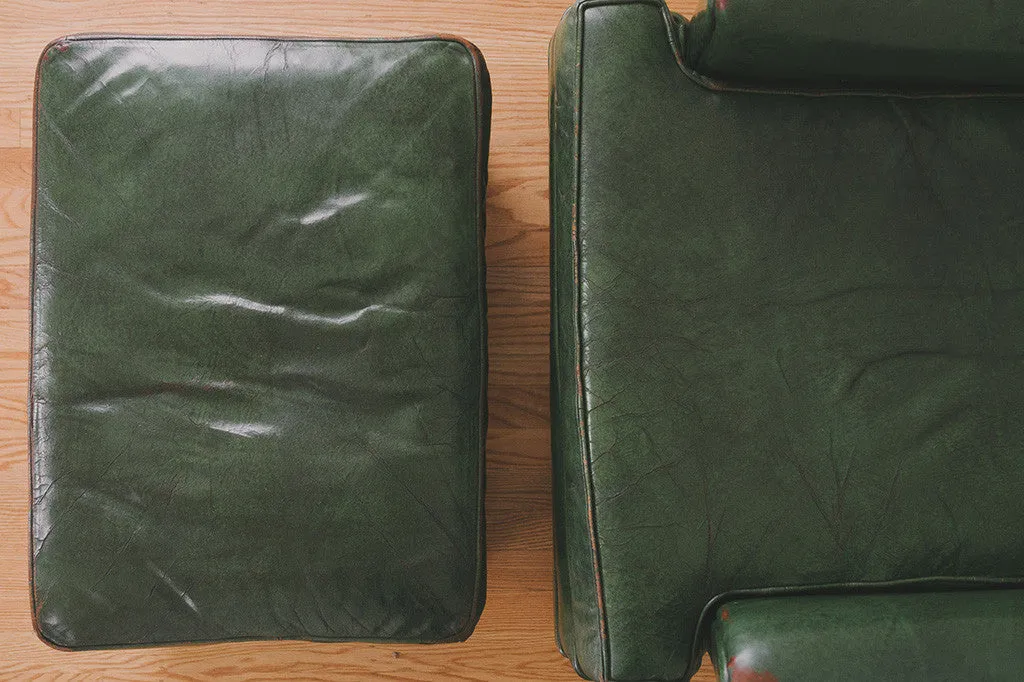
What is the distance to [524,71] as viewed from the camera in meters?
1.47

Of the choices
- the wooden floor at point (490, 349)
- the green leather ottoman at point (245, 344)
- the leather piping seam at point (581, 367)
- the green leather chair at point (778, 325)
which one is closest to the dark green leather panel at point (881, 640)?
the green leather chair at point (778, 325)

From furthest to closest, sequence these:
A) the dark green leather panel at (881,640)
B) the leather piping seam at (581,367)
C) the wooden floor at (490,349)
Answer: the wooden floor at (490,349)
the leather piping seam at (581,367)
the dark green leather panel at (881,640)

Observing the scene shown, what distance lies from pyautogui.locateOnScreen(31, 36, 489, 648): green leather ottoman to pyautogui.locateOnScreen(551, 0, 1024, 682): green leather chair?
19 cm

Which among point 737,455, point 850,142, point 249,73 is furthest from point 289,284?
point 850,142

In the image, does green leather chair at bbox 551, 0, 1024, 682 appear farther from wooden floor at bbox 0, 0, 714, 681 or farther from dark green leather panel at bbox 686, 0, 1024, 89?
wooden floor at bbox 0, 0, 714, 681

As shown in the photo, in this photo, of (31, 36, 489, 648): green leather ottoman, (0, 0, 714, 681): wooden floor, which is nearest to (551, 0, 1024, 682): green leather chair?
(31, 36, 489, 648): green leather ottoman

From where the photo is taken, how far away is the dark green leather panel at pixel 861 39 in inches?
36.5

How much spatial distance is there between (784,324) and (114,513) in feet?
2.82

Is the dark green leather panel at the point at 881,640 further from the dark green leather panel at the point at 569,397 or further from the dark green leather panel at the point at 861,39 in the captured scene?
the dark green leather panel at the point at 861,39

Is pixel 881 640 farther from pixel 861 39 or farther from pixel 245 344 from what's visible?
pixel 245 344

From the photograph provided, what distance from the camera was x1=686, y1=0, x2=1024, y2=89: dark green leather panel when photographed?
0.93 meters

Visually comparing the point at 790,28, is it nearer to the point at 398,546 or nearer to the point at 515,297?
the point at 515,297

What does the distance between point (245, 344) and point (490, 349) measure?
1.64 ft

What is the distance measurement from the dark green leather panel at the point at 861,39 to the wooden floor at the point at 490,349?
1.71ft
